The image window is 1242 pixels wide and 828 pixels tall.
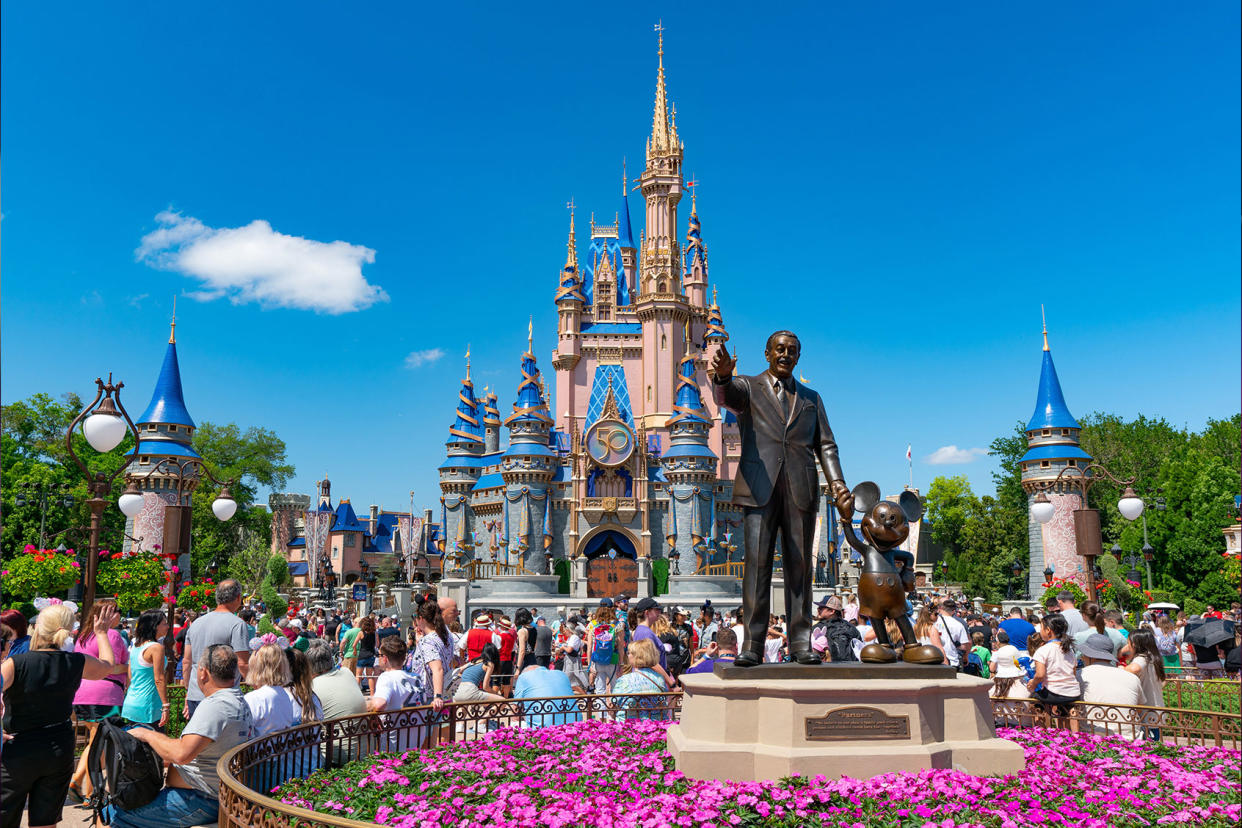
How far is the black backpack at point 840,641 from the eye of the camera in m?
9.60

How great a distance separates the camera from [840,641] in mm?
9727

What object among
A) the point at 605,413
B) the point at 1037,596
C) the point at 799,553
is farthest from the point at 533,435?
the point at 799,553

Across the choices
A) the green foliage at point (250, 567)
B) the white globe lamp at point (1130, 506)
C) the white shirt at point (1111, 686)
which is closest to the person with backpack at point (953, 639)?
the white shirt at point (1111, 686)

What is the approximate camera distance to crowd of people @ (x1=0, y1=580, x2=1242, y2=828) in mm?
5539

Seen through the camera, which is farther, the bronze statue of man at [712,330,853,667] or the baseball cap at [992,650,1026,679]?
the baseball cap at [992,650,1026,679]

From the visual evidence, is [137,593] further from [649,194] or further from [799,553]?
[649,194]

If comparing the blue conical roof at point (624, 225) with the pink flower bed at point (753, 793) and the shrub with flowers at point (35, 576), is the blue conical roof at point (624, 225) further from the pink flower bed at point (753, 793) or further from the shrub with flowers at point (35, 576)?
the pink flower bed at point (753, 793)

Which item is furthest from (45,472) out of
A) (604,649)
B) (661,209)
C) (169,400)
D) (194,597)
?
(604,649)

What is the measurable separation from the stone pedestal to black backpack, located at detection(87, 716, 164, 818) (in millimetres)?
3531

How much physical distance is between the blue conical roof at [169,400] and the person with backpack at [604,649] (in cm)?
3870

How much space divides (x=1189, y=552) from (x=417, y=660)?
4410cm

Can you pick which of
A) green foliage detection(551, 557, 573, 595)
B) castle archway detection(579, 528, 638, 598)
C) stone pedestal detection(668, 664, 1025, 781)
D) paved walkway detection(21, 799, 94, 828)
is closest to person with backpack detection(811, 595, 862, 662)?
stone pedestal detection(668, 664, 1025, 781)

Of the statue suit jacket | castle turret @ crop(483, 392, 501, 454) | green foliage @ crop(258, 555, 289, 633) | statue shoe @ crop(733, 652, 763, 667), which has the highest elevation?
castle turret @ crop(483, 392, 501, 454)

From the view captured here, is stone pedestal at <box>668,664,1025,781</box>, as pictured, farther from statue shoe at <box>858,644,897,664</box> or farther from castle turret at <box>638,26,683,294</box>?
castle turret at <box>638,26,683,294</box>
